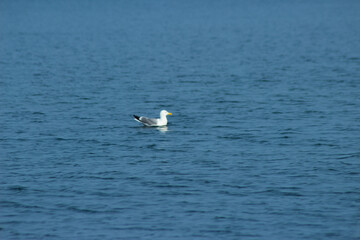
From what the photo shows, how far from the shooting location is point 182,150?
26.9 metres

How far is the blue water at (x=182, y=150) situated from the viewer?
1897 centimetres

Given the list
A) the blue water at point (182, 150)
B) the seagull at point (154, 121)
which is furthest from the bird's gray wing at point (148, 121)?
A: the blue water at point (182, 150)

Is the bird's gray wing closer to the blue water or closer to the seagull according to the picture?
the seagull

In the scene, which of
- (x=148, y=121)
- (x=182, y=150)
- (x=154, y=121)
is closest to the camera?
(x=182, y=150)

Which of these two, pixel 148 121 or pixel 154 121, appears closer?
pixel 148 121

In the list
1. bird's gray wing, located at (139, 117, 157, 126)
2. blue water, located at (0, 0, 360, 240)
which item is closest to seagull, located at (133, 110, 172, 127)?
bird's gray wing, located at (139, 117, 157, 126)

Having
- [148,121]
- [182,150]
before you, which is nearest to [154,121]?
[148,121]

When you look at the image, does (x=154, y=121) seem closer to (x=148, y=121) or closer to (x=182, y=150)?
(x=148, y=121)

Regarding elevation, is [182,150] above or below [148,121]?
below

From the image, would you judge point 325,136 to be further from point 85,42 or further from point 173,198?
point 85,42

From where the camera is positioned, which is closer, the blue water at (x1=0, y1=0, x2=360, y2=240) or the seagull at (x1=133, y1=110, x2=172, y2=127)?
the blue water at (x1=0, y1=0, x2=360, y2=240)

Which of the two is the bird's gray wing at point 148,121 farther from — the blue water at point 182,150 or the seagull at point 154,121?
the blue water at point 182,150

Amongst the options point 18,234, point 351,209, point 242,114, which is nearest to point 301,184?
point 351,209

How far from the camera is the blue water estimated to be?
1897cm
